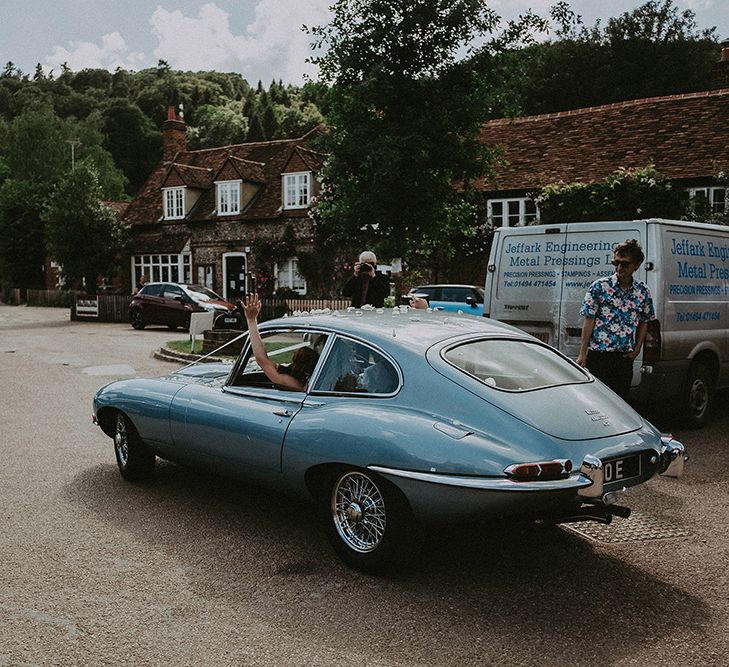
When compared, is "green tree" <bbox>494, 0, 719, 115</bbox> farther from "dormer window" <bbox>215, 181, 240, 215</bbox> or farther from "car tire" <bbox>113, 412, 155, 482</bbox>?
"car tire" <bbox>113, 412, 155, 482</bbox>

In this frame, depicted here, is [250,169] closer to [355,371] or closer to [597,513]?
[355,371]

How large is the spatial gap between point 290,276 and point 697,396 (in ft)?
91.2

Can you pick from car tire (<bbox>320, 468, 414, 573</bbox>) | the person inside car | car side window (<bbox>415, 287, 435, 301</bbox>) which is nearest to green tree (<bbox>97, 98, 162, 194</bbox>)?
car side window (<bbox>415, 287, 435, 301</bbox>)

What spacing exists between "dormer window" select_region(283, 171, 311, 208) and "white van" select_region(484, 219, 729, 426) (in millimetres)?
26127

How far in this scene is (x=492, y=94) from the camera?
62.6 feet

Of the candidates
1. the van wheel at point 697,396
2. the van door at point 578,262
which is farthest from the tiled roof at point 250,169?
the van wheel at point 697,396

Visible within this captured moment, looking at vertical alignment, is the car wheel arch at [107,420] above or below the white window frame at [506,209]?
below

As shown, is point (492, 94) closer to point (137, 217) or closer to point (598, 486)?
point (598, 486)

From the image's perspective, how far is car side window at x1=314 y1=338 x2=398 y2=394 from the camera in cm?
461

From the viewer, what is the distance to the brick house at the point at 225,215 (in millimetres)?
35281

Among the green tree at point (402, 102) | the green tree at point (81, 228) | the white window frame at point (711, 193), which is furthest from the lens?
the green tree at point (81, 228)

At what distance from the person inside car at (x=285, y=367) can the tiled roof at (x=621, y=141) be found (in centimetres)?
1922

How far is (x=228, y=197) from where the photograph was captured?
3759 cm

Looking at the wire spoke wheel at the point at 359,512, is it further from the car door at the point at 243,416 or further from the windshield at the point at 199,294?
the windshield at the point at 199,294
